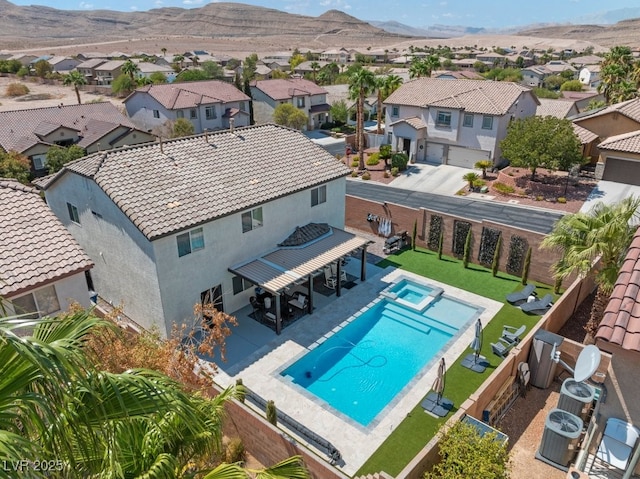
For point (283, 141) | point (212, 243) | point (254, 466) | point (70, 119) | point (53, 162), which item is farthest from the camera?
point (70, 119)

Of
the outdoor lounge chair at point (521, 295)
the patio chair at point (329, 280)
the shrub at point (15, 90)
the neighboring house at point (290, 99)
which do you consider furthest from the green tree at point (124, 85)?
the outdoor lounge chair at point (521, 295)

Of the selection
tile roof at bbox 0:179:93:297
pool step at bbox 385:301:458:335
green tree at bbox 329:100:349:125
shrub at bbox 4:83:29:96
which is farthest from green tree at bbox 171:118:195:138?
shrub at bbox 4:83:29:96

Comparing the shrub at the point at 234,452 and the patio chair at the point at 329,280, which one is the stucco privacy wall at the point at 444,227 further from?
the shrub at the point at 234,452

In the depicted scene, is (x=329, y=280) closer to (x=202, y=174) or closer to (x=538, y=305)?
(x=202, y=174)

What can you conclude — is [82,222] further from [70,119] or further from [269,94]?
[269,94]

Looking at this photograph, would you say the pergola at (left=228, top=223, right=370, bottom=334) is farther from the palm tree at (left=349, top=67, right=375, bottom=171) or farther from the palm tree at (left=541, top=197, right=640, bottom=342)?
the palm tree at (left=349, top=67, right=375, bottom=171)

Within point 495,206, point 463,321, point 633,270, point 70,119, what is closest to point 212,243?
point 463,321

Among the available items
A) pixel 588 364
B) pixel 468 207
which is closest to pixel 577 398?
pixel 588 364
